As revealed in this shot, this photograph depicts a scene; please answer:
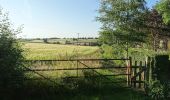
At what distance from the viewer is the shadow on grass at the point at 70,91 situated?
61.0ft

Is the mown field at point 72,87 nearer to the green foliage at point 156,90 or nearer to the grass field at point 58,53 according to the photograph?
the green foliage at point 156,90

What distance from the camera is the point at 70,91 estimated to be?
19625 mm

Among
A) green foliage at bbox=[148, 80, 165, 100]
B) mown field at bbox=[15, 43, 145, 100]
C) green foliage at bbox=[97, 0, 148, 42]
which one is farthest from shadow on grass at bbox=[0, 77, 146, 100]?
green foliage at bbox=[97, 0, 148, 42]

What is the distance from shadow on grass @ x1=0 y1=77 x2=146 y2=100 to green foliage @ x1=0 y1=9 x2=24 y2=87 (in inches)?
21.5

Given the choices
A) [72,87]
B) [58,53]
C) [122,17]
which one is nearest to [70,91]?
[72,87]

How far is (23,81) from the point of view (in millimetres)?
18766

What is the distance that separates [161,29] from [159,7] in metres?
18.6

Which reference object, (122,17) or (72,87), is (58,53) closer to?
(122,17)

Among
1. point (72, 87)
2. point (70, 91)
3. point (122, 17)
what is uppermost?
point (122, 17)

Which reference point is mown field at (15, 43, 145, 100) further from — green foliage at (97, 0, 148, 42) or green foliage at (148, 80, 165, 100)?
green foliage at (97, 0, 148, 42)

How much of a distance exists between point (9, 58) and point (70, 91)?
3831mm

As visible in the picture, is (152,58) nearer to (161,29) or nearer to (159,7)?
(159,7)

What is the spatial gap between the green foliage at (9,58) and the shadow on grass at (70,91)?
547 mm

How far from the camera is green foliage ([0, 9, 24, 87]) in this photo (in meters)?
17.5
